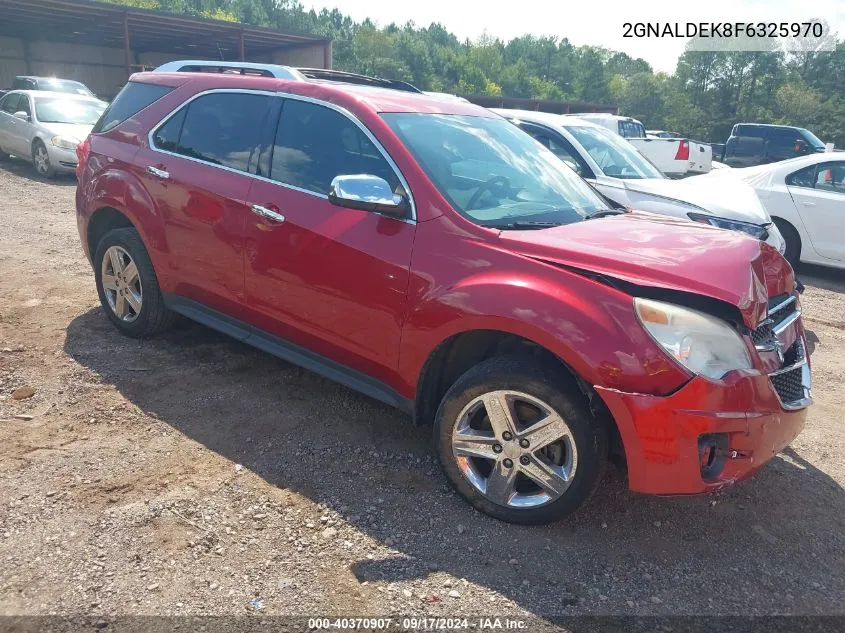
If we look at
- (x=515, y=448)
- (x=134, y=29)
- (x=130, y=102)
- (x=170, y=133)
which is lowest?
(x=515, y=448)

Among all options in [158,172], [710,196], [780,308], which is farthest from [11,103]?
[780,308]

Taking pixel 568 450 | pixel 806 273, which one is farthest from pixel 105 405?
pixel 806 273

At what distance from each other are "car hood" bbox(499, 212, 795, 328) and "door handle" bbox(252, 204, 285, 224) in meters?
1.27

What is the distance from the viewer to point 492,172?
3586mm

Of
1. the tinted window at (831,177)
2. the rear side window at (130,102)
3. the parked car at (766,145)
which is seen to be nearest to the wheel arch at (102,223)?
the rear side window at (130,102)

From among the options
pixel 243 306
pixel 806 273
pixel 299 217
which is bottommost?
pixel 806 273

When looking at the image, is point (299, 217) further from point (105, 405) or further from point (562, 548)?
point (562, 548)

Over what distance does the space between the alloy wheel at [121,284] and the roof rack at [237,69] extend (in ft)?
4.51

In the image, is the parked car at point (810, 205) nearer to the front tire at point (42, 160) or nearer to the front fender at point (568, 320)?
the front fender at point (568, 320)

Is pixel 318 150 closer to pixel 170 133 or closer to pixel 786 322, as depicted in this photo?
pixel 170 133

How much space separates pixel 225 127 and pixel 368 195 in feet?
4.82

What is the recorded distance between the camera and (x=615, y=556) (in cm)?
284

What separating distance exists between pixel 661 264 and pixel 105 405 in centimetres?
308

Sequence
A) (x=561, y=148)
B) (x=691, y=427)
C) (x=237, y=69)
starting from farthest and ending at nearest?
(x=561, y=148) < (x=237, y=69) < (x=691, y=427)
